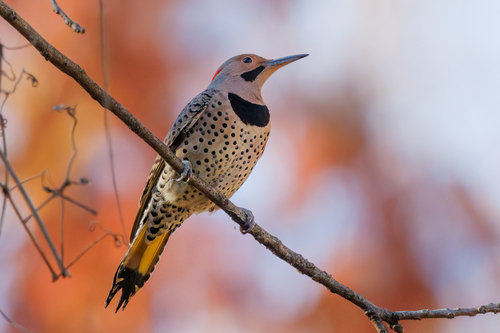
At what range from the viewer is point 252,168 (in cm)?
303

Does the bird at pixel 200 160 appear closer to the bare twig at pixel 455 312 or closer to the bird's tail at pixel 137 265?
the bird's tail at pixel 137 265

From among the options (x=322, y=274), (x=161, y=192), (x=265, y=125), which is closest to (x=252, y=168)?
(x=265, y=125)

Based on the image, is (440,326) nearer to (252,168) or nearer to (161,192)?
(252,168)

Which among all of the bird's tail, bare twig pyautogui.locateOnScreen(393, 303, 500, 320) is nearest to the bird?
the bird's tail

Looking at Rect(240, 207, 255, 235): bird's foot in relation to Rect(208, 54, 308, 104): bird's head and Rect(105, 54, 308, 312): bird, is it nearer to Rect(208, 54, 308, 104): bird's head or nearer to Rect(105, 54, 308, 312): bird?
Rect(105, 54, 308, 312): bird

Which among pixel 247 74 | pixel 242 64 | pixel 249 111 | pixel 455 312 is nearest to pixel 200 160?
pixel 249 111

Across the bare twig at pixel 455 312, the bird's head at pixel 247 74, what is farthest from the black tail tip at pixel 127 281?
the bare twig at pixel 455 312

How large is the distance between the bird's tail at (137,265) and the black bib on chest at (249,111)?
996 mm

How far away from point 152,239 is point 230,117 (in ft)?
3.30

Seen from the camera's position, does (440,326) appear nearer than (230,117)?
No

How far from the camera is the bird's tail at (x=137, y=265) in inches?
115

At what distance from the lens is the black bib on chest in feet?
9.20

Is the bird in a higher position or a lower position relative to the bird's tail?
higher

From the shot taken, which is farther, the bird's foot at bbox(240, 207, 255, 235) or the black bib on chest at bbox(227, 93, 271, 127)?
the black bib on chest at bbox(227, 93, 271, 127)
